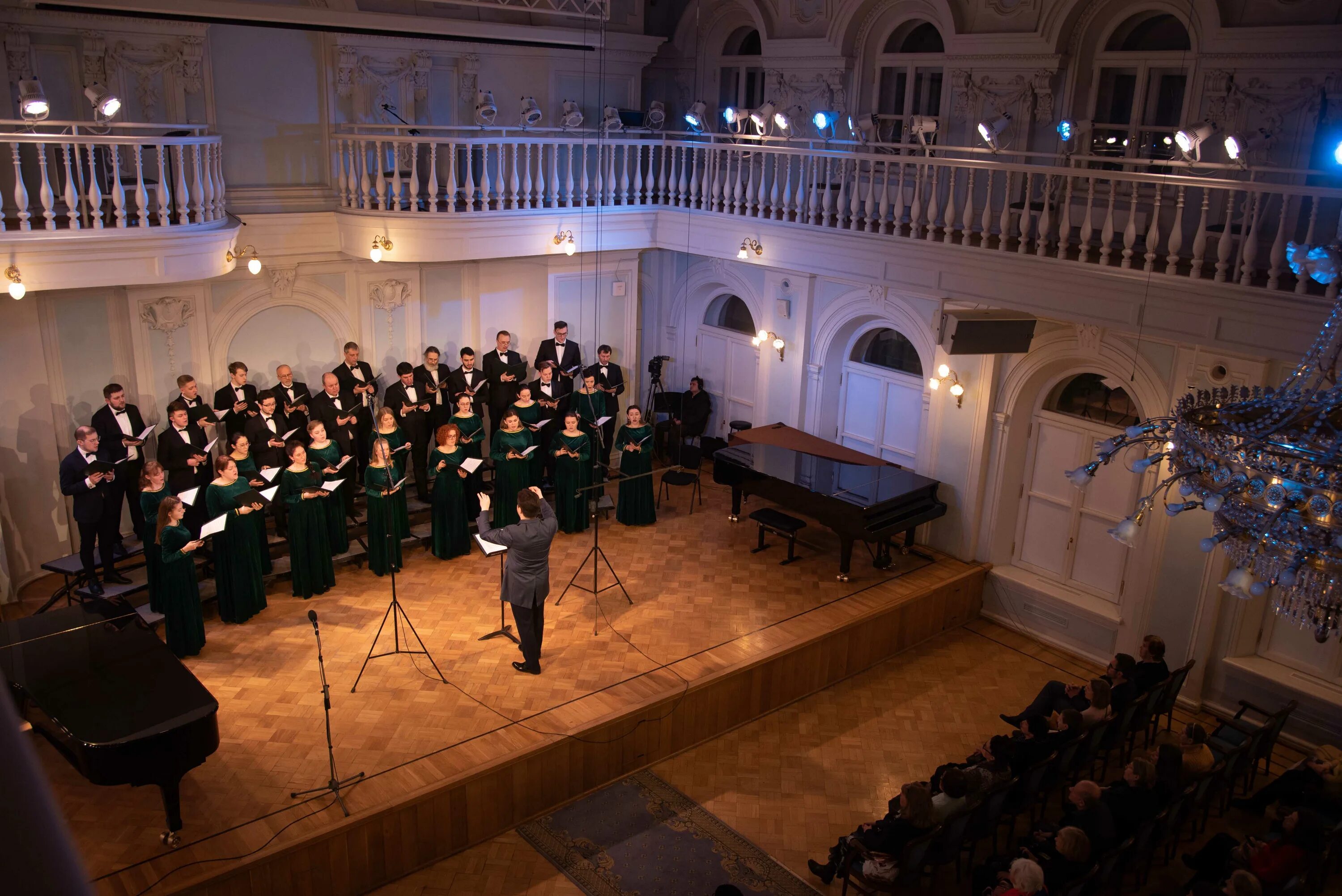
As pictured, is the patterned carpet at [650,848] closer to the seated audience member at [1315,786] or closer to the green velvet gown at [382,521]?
the green velvet gown at [382,521]

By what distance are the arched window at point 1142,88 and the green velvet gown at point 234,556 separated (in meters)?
9.29

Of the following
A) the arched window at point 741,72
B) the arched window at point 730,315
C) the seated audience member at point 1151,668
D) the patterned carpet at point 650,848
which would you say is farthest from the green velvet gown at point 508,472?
the seated audience member at point 1151,668

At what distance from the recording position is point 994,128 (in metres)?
11.1

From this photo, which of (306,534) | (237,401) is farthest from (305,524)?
(237,401)

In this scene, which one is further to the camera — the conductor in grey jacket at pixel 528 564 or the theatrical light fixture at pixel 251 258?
the theatrical light fixture at pixel 251 258

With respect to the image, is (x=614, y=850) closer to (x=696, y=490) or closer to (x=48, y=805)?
(x=696, y=490)

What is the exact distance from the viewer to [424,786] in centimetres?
792

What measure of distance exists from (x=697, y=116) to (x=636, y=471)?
201 inches

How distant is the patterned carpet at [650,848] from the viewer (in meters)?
7.96

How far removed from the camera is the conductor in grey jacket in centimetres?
895

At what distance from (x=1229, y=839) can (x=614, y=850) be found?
14.4 ft

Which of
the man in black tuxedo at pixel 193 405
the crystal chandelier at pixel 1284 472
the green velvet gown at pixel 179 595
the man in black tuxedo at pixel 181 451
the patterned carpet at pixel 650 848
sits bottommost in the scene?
the patterned carpet at pixel 650 848

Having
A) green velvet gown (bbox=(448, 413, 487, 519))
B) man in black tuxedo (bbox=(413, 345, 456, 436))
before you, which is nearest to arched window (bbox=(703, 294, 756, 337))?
man in black tuxedo (bbox=(413, 345, 456, 436))

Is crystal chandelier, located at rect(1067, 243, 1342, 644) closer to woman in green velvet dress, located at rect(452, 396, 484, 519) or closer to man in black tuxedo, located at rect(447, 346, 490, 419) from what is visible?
woman in green velvet dress, located at rect(452, 396, 484, 519)
